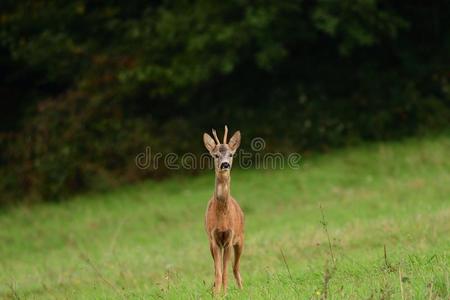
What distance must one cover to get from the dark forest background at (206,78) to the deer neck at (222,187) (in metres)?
12.9

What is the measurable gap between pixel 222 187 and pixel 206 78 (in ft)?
44.2

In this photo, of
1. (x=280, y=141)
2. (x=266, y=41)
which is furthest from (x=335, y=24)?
(x=280, y=141)

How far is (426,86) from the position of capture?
942 inches

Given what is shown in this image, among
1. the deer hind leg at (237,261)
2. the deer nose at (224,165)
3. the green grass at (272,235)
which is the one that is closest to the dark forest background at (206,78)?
the green grass at (272,235)

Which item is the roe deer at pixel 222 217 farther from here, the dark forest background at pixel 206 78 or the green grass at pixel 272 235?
the dark forest background at pixel 206 78

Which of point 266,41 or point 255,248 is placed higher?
point 266,41

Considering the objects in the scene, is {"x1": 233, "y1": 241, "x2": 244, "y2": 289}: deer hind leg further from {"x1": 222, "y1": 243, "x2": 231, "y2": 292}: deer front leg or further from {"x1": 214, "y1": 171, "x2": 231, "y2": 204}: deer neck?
{"x1": 214, "y1": 171, "x2": 231, "y2": 204}: deer neck

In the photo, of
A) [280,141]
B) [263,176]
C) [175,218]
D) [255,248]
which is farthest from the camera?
[280,141]

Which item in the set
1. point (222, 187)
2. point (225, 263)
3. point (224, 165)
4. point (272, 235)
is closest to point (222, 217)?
point (222, 187)

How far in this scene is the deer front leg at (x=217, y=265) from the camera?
9.08 m

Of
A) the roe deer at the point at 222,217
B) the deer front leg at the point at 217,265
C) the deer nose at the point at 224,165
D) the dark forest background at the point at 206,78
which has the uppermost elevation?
the dark forest background at the point at 206,78

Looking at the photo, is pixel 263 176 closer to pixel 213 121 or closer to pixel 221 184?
pixel 213 121

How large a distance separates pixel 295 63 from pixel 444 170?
20.9 ft

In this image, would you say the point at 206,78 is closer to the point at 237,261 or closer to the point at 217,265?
the point at 237,261
